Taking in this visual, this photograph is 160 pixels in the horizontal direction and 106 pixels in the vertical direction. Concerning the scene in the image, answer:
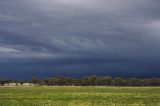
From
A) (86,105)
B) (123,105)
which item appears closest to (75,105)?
(86,105)

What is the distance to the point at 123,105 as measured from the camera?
166 ft

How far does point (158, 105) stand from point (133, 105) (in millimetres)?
3188

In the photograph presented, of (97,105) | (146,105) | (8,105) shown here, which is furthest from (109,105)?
(8,105)

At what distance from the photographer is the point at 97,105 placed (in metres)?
50.6

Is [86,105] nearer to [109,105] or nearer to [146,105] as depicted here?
[109,105]

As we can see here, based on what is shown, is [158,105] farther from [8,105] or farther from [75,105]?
[8,105]

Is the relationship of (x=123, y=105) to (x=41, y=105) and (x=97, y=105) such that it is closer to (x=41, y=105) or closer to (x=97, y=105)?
(x=97, y=105)

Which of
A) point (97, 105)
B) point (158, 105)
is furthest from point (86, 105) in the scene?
point (158, 105)

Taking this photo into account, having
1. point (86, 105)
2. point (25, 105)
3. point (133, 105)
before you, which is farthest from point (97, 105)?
point (25, 105)

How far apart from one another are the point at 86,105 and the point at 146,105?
24.3 feet

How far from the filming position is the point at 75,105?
50781 mm

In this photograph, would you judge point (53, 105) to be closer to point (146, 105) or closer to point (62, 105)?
point (62, 105)

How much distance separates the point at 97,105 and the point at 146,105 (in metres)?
6.06

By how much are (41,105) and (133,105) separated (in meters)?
11.5
